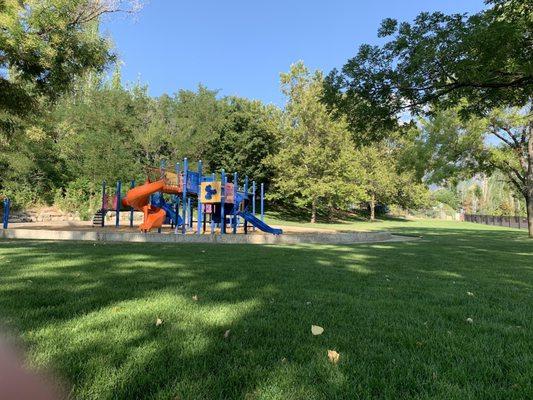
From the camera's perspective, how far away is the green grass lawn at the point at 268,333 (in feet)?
8.28

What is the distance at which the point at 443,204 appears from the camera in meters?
108

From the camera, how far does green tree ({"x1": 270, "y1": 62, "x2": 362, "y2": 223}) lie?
37906 millimetres

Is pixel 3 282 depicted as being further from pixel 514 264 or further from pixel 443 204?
pixel 443 204

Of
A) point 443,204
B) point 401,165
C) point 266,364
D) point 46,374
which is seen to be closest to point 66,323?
point 46,374

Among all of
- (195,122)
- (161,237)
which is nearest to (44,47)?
(161,237)

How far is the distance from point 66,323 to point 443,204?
11447 cm

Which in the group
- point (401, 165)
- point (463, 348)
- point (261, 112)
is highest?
point (261, 112)

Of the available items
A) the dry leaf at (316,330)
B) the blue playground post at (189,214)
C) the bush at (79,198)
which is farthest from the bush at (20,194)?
the dry leaf at (316,330)

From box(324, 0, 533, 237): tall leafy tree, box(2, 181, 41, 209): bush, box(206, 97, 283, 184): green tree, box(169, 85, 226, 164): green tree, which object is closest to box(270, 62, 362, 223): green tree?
box(206, 97, 283, 184): green tree

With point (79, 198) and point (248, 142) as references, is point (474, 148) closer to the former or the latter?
point (248, 142)

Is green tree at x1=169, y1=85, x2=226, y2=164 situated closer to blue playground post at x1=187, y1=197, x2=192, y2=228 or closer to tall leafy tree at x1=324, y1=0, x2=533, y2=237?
blue playground post at x1=187, y1=197, x2=192, y2=228

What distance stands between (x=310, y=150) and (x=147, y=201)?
21.6 metres

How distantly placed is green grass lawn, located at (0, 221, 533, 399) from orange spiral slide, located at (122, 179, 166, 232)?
36.3ft

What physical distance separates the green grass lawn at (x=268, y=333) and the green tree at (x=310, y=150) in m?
31.5
